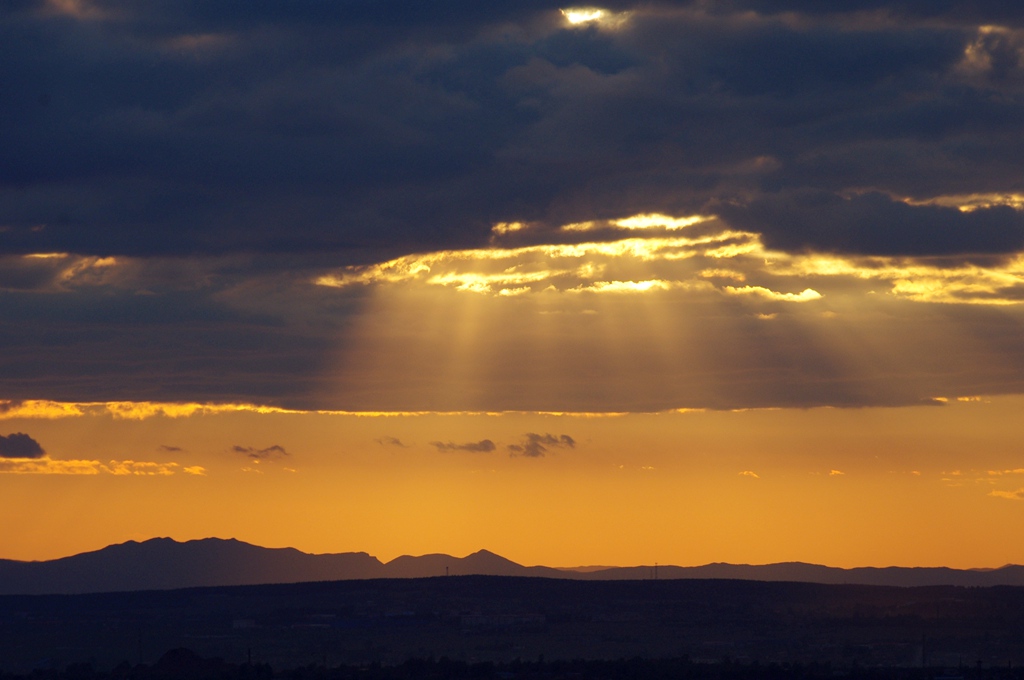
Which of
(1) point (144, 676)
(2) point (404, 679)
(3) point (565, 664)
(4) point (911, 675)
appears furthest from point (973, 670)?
(1) point (144, 676)

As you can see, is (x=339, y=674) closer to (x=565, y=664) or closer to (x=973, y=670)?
(x=565, y=664)

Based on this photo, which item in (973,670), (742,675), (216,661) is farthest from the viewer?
(216,661)

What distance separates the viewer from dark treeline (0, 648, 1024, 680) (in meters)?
165

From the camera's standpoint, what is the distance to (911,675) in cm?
16738

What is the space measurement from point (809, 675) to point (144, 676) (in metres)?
65.1

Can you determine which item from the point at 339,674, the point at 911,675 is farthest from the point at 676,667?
the point at 339,674

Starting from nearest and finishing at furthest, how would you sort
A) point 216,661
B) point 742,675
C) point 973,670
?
point 742,675, point 973,670, point 216,661

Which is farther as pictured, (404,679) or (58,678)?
(58,678)

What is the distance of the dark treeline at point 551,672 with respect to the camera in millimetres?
164625

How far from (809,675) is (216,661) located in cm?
6529

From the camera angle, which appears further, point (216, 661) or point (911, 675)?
point (216, 661)

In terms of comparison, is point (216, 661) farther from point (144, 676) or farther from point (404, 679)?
point (404, 679)

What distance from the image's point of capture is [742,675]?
538 feet

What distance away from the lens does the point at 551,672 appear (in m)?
172
